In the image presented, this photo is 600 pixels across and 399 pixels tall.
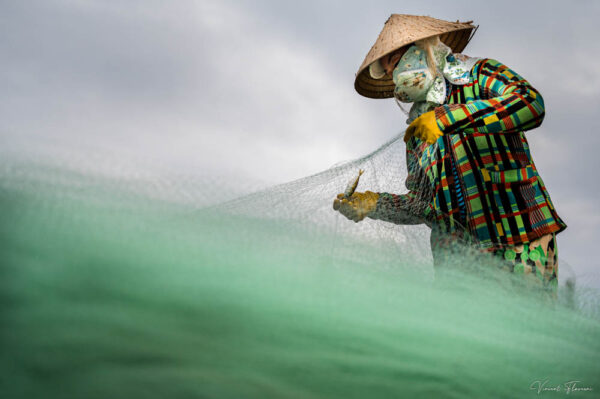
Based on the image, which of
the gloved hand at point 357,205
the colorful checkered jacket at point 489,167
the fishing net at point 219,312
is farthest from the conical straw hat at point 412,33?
the fishing net at point 219,312

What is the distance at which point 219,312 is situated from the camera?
50 centimetres

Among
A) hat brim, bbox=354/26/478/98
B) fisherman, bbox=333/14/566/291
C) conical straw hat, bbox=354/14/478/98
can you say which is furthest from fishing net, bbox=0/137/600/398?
hat brim, bbox=354/26/478/98

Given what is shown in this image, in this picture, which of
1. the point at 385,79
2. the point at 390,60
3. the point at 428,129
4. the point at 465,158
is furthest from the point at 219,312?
the point at 385,79

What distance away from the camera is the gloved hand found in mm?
1494

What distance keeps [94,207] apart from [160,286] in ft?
0.54

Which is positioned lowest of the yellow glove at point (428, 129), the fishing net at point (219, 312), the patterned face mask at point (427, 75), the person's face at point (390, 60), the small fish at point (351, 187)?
the fishing net at point (219, 312)

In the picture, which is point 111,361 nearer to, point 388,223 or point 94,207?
point 94,207

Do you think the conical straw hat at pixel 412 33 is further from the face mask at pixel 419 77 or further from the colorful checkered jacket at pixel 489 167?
the colorful checkered jacket at pixel 489 167

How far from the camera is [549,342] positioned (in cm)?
73

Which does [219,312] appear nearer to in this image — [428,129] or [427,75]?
[428,129]

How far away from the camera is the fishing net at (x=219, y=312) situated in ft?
1.37

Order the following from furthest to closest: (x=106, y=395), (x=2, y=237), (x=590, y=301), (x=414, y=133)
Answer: (x=414, y=133), (x=590, y=301), (x=2, y=237), (x=106, y=395)

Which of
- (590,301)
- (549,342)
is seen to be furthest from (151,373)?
(590,301)

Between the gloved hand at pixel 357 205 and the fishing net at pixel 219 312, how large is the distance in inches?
26.3
